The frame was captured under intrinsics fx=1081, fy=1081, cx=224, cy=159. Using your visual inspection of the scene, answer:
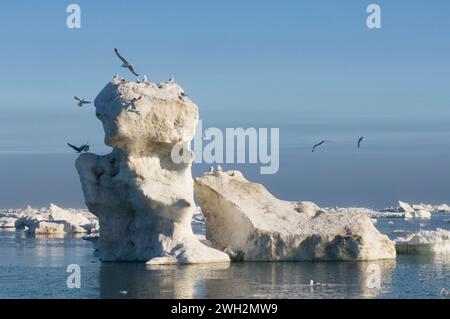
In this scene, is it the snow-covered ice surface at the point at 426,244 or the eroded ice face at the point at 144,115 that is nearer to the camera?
the eroded ice face at the point at 144,115

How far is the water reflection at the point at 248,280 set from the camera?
30.3m

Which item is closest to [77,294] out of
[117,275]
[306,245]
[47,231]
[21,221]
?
[117,275]

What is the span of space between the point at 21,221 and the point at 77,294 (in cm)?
4916

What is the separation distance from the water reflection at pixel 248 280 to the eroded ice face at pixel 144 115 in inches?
177

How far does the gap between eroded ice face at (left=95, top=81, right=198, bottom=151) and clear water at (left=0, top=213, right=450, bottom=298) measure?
451 centimetres

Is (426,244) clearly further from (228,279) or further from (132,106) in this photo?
(132,106)

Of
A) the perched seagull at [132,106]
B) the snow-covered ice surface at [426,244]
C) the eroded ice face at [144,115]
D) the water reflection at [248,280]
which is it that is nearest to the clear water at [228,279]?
the water reflection at [248,280]

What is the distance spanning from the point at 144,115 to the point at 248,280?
23.7ft

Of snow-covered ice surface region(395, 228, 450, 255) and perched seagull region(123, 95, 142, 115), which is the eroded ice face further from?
snow-covered ice surface region(395, 228, 450, 255)

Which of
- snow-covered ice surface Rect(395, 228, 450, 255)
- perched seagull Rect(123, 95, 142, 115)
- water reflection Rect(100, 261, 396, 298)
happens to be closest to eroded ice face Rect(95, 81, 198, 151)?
perched seagull Rect(123, 95, 142, 115)

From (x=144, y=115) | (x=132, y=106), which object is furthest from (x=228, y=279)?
(x=132, y=106)

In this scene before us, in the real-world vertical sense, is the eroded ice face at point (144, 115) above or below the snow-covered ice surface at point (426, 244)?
above

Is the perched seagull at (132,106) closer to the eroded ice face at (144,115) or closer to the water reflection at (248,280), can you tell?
the eroded ice face at (144,115)
